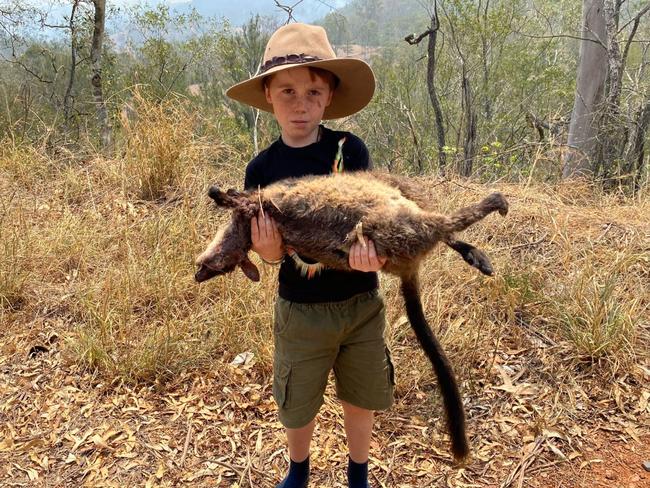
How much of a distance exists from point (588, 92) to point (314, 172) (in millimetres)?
5662

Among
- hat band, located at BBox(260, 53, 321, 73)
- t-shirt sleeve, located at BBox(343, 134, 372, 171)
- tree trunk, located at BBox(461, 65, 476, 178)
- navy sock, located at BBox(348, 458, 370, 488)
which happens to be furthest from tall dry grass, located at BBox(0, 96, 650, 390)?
tree trunk, located at BBox(461, 65, 476, 178)

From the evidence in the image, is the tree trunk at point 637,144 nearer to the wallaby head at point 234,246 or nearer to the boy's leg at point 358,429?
the boy's leg at point 358,429

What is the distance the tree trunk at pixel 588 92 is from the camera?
5.64 meters

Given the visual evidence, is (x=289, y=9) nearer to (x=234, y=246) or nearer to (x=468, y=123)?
(x=234, y=246)

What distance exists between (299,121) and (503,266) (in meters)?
2.26

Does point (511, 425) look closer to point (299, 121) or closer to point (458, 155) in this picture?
point (299, 121)

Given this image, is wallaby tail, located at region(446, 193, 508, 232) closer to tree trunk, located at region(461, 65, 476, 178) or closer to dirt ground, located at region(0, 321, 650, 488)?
dirt ground, located at region(0, 321, 650, 488)

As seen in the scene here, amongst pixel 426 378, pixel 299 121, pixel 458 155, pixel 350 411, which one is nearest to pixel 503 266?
pixel 426 378

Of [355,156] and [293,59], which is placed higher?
[293,59]

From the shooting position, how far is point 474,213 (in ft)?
5.18

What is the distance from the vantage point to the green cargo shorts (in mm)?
1836

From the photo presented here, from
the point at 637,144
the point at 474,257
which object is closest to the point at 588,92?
the point at 637,144

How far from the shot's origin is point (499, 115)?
35.5 ft

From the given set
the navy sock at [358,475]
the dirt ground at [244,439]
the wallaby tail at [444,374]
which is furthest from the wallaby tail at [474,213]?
the dirt ground at [244,439]
